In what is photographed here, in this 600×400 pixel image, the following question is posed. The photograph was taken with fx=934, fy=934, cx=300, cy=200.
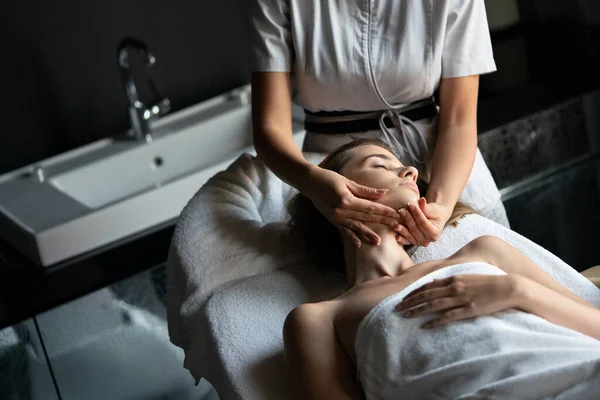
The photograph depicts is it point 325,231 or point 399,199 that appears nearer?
point 399,199

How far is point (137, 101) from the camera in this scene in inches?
118

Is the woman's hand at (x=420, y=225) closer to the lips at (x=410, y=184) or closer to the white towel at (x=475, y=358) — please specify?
the lips at (x=410, y=184)

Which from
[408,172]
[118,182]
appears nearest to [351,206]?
[408,172]

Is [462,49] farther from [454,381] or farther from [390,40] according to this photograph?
[454,381]

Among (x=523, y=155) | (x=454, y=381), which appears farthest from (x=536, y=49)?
(x=454, y=381)

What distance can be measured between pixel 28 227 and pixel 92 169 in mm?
375

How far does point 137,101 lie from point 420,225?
1.56 metres

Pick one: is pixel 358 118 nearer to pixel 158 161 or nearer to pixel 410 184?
pixel 410 184

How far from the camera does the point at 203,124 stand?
120 inches

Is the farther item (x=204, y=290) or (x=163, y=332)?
(x=163, y=332)

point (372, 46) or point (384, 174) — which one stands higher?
point (372, 46)

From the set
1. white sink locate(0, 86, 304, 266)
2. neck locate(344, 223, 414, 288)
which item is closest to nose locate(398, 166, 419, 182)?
neck locate(344, 223, 414, 288)

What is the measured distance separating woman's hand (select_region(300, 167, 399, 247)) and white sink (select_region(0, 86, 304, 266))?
1.06m

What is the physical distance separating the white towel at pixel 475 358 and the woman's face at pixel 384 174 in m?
0.24
